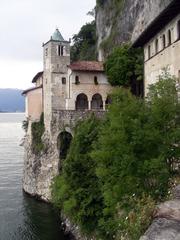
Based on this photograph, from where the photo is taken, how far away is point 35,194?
169 ft

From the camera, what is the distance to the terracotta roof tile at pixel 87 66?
5441 centimetres

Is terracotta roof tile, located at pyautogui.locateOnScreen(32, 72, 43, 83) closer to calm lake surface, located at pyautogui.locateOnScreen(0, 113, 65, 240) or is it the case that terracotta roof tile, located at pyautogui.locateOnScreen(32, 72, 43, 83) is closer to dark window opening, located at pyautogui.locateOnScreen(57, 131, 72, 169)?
calm lake surface, located at pyautogui.locateOnScreen(0, 113, 65, 240)

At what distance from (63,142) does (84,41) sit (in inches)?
1767

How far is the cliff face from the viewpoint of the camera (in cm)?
5524

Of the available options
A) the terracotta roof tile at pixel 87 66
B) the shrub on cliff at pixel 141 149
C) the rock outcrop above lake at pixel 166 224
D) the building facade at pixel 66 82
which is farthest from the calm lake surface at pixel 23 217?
the rock outcrop above lake at pixel 166 224

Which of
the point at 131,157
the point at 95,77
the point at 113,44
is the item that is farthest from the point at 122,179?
the point at 113,44

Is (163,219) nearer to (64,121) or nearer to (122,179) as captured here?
(122,179)

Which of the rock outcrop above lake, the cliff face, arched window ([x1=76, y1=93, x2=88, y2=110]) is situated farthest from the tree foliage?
the rock outcrop above lake

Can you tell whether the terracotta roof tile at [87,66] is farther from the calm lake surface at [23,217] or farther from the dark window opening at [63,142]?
the calm lake surface at [23,217]

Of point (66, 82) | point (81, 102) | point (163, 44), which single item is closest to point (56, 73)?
point (66, 82)

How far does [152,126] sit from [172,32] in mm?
9286

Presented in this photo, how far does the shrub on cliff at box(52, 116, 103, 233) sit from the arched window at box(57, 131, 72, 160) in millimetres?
9555

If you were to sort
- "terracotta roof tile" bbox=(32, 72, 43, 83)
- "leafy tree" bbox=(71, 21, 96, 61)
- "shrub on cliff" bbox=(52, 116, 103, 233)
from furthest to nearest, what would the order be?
"leafy tree" bbox=(71, 21, 96, 61), "terracotta roof tile" bbox=(32, 72, 43, 83), "shrub on cliff" bbox=(52, 116, 103, 233)

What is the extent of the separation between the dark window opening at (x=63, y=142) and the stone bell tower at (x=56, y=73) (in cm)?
415
